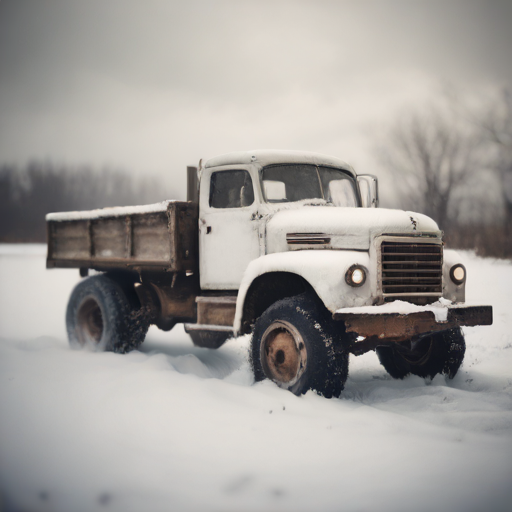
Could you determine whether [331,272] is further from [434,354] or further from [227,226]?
[434,354]

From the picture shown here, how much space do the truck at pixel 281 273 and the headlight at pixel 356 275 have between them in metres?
0.01

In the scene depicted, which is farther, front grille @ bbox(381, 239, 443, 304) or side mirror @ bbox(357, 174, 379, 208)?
side mirror @ bbox(357, 174, 379, 208)

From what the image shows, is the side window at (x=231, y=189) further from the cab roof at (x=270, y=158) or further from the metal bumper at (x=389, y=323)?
the metal bumper at (x=389, y=323)

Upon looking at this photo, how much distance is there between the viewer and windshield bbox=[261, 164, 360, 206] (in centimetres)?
589

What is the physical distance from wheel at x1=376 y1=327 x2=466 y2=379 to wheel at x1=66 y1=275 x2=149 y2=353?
A: 129 inches

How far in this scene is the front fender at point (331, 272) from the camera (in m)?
4.64

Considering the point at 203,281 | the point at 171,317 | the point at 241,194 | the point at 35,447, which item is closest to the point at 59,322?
the point at 171,317

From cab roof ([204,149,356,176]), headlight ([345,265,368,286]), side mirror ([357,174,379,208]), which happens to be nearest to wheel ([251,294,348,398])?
headlight ([345,265,368,286])

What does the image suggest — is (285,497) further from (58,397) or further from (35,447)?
(58,397)

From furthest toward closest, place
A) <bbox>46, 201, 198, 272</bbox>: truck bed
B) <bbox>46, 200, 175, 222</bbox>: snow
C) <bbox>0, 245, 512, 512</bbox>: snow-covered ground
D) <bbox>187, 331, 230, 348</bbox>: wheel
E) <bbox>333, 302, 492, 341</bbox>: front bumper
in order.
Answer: <bbox>187, 331, 230, 348</bbox>: wheel < <bbox>46, 200, 175, 222</bbox>: snow < <bbox>46, 201, 198, 272</bbox>: truck bed < <bbox>333, 302, 492, 341</bbox>: front bumper < <bbox>0, 245, 512, 512</bbox>: snow-covered ground

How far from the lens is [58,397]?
470cm

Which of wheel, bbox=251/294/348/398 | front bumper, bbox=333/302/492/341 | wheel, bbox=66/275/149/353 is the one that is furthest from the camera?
wheel, bbox=66/275/149/353

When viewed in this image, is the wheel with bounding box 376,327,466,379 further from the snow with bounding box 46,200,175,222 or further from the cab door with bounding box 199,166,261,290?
the snow with bounding box 46,200,175,222

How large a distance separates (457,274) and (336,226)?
1291 millimetres
